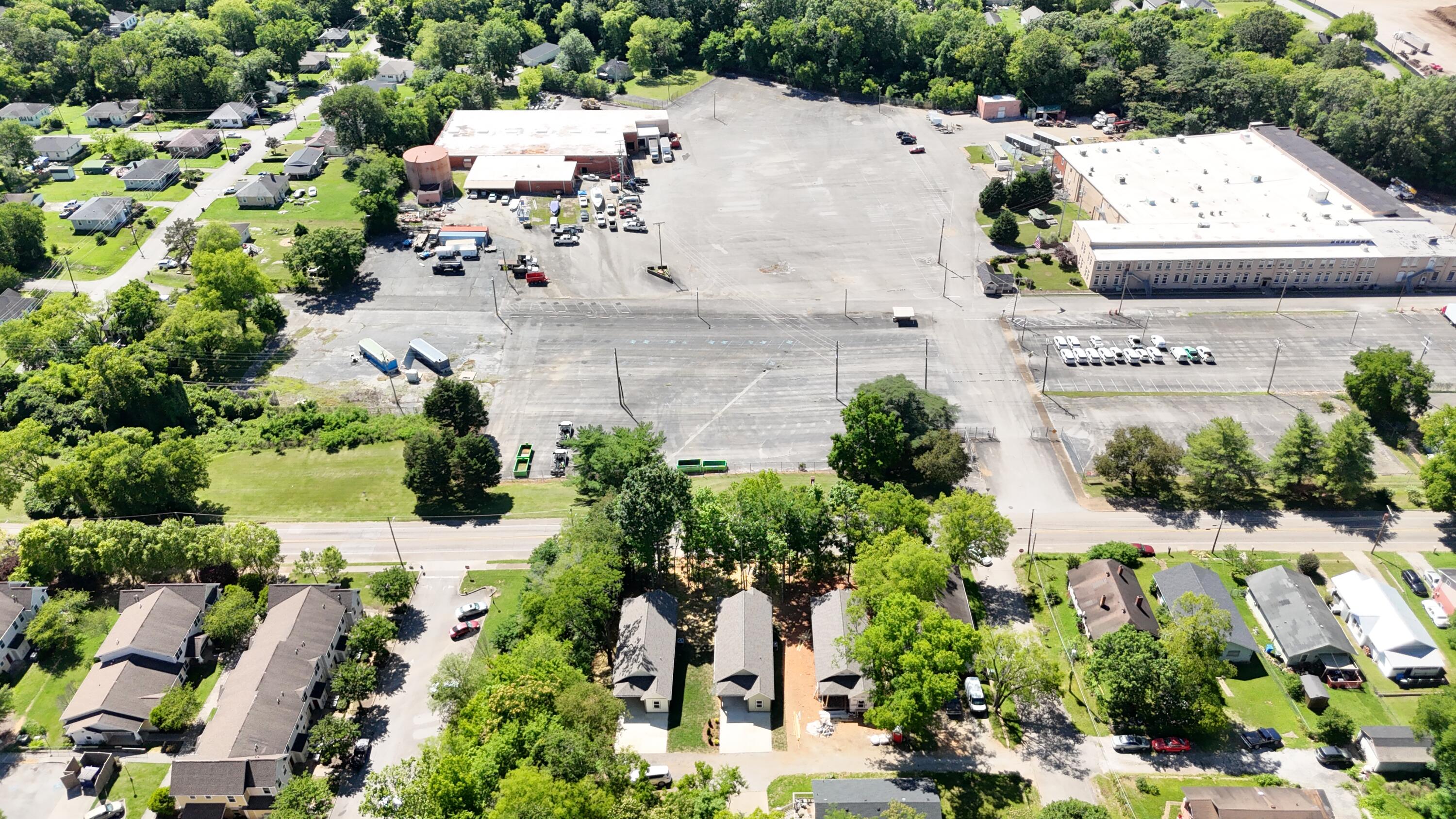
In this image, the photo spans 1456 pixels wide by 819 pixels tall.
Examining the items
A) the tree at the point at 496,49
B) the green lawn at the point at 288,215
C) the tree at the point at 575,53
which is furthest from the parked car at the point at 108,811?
the tree at the point at 575,53

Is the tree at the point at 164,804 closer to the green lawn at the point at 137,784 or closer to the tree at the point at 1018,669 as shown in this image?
the green lawn at the point at 137,784

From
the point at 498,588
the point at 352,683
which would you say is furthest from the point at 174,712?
the point at 498,588

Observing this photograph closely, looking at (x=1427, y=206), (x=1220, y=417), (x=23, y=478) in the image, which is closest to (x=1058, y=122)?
(x=1427, y=206)

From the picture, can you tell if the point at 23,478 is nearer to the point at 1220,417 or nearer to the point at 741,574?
the point at 741,574

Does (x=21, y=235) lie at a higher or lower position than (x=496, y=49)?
A: lower

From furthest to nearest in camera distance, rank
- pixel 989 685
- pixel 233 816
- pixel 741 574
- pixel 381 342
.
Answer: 1. pixel 381 342
2. pixel 741 574
3. pixel 989 685
4. pixel 233 816

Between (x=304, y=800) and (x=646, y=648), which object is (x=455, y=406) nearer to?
(x=646, y=648)
